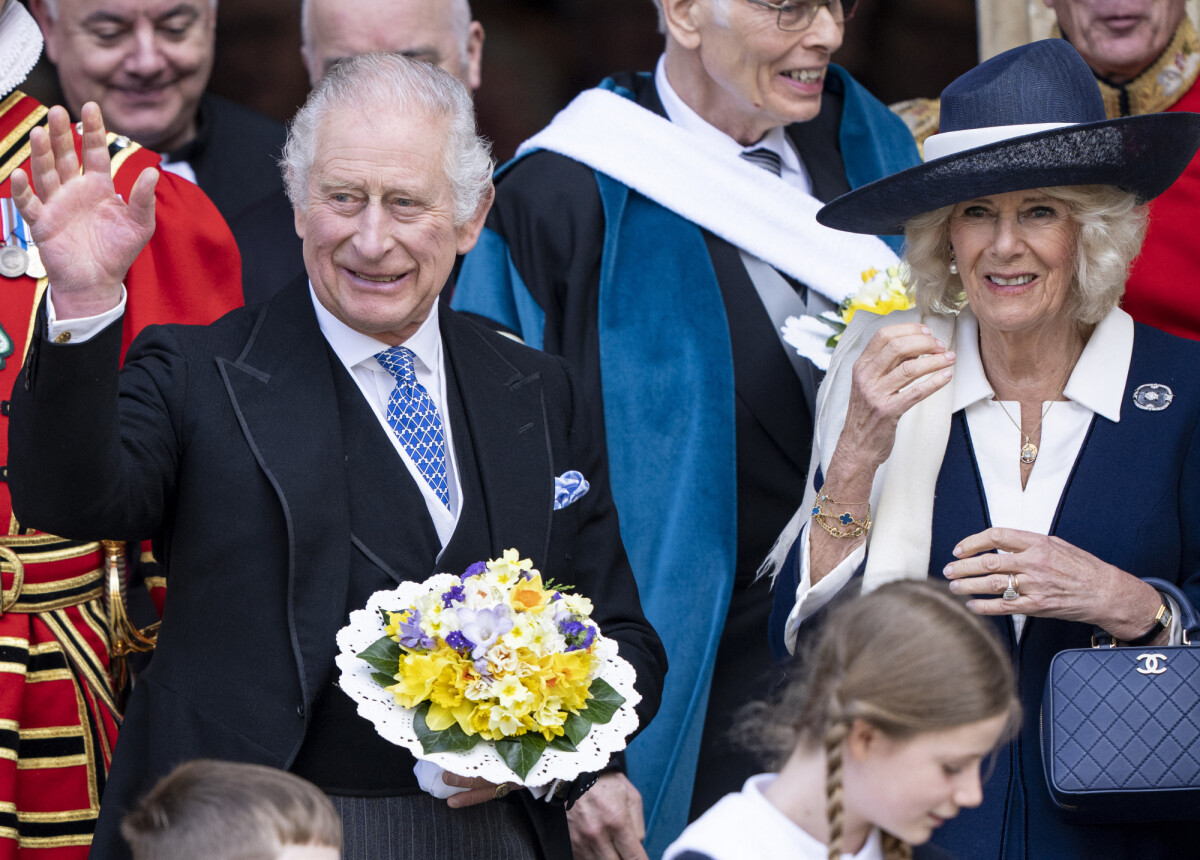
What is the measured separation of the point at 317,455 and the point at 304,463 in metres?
0.03

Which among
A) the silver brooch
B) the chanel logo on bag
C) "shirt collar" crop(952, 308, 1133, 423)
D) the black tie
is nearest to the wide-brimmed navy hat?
"shirt collar" crop(952, 308, 1133, 423)

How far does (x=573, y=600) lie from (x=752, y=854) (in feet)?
1.77

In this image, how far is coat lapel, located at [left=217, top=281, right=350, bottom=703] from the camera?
2436mm

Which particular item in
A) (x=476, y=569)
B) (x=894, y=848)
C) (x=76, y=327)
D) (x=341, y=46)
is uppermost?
(x=341, y=46)

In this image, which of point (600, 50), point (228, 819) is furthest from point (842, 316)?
point (600, 50)

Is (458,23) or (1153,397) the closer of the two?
(1153,397)

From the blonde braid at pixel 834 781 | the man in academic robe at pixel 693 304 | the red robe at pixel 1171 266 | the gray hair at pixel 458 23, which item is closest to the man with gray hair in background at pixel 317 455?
the blonde braid at pixel 834 781

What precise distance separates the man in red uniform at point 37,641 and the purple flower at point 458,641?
1.04 meters

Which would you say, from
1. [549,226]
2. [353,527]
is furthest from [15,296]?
[549,226]

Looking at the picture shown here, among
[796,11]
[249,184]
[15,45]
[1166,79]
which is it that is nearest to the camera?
[15,45]

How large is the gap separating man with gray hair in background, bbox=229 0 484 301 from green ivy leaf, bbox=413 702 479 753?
177 centimetres

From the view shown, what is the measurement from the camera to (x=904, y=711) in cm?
200

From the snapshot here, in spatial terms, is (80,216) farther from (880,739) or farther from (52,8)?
A: (52,8)

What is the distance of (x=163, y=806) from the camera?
2004 mm
